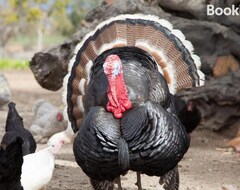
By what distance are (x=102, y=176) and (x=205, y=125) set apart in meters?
4.10

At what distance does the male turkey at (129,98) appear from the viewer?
377 centimetres

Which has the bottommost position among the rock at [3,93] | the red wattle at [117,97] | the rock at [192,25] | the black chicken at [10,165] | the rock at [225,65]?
the rock at [3,93]

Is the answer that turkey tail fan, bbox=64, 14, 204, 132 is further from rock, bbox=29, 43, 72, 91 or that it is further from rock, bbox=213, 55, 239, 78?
rock, bbox=29, 43, 72, 91

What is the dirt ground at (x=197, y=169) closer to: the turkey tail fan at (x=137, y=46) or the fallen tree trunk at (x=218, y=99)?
the fallen tree trunk at (x=218, y=99)

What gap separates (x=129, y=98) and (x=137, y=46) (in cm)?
97

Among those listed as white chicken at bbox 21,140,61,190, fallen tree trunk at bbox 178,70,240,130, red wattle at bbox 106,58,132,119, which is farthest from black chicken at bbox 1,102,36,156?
fallen tree trunk at bbox 178,70,240,130

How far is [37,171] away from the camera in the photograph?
4.38 m

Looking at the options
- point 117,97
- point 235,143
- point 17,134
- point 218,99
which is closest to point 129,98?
point 117,97

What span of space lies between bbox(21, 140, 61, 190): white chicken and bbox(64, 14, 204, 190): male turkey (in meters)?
0.41

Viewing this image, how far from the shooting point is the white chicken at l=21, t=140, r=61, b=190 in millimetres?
4305

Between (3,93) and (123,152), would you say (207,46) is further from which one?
(123,152)

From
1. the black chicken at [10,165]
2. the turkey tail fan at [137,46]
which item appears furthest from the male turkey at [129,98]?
the black chicken at [10,165]

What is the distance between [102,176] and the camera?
3.98 metres

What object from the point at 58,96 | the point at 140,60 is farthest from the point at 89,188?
the point at 58,96
